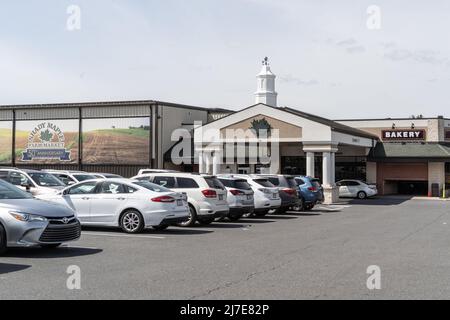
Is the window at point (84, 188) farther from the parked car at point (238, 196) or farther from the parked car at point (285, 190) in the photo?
the parked car at point (285, 190)

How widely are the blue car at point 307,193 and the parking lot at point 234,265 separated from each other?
1070 cm

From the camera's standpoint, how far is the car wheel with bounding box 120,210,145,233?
602 inches

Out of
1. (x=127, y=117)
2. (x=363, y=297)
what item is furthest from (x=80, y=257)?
(x=127, y=117)

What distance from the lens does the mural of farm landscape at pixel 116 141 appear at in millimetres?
42688

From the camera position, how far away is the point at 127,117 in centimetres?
4303

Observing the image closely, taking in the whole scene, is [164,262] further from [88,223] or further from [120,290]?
[88,223]

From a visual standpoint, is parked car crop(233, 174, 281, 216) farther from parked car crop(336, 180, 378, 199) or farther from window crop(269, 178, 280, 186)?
parked car crop(336, 180, 378, 199)

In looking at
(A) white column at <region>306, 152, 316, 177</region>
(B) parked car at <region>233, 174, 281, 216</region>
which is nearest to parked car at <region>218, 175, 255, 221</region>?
(B) parked car at <region>233, 174, 281, 216</region>

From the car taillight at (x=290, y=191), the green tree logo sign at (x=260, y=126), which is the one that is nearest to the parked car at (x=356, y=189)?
the green tree logo sign at (x=260, y=126)

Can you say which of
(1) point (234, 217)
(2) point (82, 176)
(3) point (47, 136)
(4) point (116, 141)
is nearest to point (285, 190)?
(1) point (234, 217)

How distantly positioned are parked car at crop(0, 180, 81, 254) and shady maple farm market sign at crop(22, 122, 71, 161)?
112ft

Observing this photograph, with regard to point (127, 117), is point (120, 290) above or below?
below

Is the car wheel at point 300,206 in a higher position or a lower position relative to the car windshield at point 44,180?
lower
